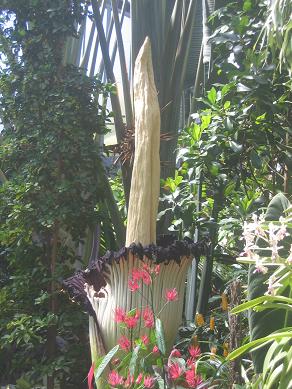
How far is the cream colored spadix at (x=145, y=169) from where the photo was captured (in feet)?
6.97

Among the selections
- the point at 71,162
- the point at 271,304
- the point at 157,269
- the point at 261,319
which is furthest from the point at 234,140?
the point at 271,304

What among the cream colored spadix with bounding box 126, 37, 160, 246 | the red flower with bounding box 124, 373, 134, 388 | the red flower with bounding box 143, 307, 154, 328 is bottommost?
the red flower with bounding box 124, 373, 134, 388

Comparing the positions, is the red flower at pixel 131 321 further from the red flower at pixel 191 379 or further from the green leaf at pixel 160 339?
the red flower at pixel 191 379

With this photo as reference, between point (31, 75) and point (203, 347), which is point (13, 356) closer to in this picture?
point (203, 347)

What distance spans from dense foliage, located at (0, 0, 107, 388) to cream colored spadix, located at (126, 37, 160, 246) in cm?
71

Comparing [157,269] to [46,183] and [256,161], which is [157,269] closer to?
[256,161]

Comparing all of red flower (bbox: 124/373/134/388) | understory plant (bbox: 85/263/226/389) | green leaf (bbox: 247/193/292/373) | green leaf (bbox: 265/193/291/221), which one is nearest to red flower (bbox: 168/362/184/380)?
understory plant (bbox: 85/263/226/389)

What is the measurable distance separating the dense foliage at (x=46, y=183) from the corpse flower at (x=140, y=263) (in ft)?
2.28

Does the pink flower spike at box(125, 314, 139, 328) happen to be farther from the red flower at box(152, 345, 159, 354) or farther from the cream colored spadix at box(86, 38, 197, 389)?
the cream colored spadix at box(86, 38, 197, 389)

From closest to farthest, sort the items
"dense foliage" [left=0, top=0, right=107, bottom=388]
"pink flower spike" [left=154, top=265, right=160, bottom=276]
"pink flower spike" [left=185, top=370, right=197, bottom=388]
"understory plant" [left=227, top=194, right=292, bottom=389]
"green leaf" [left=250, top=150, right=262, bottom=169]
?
1. "understory plant" [left=227, top=194, right=292, bottom=389]
2. "pink flower spike" [left=185, top=370, right=197, bottom=388]
3. "pink flower spike" [left=154, top=265, right=160, bottom=276]
4. "green leaf" [left=250, top=150, right=262, bottom=169]
5. "dense foliage" [left=0, top=0, right=107, bottom=388]

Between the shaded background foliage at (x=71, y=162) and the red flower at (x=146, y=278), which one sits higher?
the shaded background foliage at (x=71, y=162)

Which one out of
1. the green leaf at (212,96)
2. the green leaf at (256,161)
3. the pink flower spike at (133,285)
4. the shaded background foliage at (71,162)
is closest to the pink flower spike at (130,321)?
the pink flower spike at (133,285)

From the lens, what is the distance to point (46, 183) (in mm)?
2930

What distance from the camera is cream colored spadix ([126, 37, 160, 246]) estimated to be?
2.12 meters
